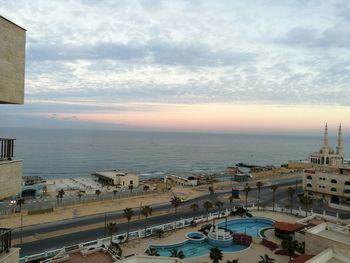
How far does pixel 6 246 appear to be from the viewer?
11.4m

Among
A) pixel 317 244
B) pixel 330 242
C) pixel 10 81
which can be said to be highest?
pixel 10 81

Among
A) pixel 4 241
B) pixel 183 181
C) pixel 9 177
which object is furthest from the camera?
pixel 183 181

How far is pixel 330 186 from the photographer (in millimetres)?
66375

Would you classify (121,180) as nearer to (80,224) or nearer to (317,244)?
(80,224)

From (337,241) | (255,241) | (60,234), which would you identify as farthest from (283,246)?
(60,234)

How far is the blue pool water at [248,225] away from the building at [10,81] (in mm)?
40785

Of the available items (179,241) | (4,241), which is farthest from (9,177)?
(179,241)

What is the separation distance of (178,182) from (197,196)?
→ 23.9m

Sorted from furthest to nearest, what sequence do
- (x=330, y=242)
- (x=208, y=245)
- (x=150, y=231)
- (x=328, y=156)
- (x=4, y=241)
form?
(x=328, y=156) → (x=150, y=231) → (x=208, y=245) → (x=330, y=242) → (x=4, y=241)

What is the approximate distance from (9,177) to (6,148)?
3.33 ft

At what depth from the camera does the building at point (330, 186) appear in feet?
211

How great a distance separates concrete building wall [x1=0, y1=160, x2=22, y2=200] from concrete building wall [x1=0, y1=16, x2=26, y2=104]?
79.9 inches

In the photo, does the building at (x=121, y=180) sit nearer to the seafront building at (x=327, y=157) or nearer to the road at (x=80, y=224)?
the road at (x=80, y=224)

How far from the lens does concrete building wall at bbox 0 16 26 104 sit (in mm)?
10140
